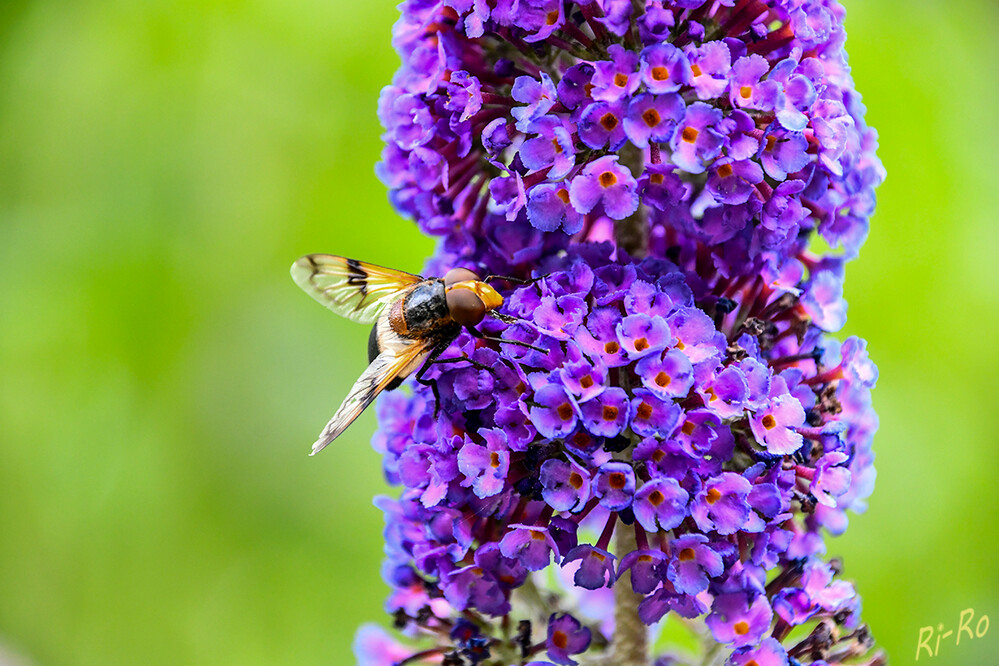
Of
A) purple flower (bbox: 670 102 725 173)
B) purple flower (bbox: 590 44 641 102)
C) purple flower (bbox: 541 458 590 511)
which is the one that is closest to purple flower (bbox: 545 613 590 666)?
purple flower (bbox: 541 458 590 511)

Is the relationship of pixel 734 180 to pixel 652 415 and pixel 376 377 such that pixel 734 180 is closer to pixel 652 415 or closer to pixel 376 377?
pixel 652 415

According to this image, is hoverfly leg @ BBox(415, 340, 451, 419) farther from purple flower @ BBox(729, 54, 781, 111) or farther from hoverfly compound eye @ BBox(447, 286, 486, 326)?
purple flower @ BBox(729, 54, 781, 111)

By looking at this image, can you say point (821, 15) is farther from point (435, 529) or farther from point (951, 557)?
point (951, 557)

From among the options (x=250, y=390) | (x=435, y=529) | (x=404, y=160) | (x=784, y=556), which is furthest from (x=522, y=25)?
(x=250, y=390)

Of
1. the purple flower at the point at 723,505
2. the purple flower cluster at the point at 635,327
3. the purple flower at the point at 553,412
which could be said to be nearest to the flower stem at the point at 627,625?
the purple flower cluster at the point at 635,327

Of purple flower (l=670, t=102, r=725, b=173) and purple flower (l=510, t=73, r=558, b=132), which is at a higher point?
purple flower (l=510, t=73, r=558, b=132)

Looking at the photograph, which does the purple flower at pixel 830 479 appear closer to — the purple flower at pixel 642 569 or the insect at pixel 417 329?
the purple flower at pixel 642 569
